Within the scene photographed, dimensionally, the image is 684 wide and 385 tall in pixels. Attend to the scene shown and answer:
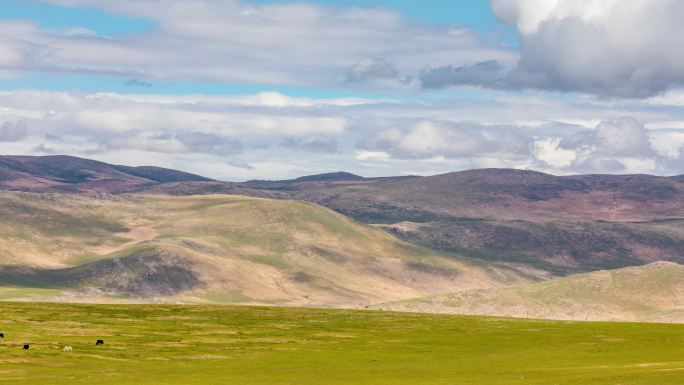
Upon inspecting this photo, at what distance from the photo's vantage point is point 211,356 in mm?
97562

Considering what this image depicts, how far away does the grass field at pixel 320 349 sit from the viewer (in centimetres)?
7919

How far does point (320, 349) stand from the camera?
357 ft

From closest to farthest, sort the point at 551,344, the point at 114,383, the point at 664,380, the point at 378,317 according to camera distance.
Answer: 1. the point at 664,380
2. the point at 114,383
3. the point at 551,344
4. the point at 378,317

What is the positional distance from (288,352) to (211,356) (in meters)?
10.00

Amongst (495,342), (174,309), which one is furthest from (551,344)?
(174,309)

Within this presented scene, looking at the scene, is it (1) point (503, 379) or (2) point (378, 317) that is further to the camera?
(2) point (378, 317)

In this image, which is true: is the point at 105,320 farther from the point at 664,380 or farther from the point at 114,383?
the point at 664,380

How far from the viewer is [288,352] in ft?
344

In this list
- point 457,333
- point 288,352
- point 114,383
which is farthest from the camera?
point 457,333

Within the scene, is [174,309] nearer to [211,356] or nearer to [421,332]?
[421,332]

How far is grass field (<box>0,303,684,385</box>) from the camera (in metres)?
79.2

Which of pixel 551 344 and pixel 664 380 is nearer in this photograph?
pixel 664 380

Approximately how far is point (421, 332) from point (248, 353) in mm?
38605

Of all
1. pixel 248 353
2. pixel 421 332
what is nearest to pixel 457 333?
pixel 421 332
